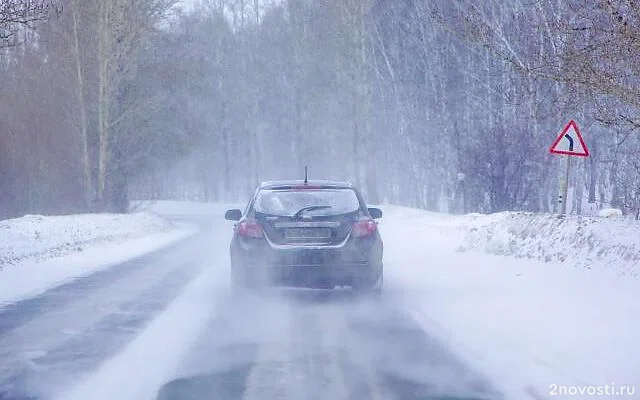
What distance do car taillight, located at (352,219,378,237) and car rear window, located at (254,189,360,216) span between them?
0.22 m

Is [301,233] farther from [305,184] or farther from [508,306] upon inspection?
[508,306]

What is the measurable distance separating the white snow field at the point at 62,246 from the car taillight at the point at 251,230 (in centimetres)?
349

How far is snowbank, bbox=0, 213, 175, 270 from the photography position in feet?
62.9

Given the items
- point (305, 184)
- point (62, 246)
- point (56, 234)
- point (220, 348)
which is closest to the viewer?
point (220, 348)

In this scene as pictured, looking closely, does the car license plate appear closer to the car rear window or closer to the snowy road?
the car rear window

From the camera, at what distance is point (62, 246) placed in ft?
70.0

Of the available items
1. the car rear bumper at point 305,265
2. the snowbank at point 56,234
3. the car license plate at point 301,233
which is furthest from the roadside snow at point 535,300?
the snowbank at point 56,234

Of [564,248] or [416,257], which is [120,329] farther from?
[416,257]

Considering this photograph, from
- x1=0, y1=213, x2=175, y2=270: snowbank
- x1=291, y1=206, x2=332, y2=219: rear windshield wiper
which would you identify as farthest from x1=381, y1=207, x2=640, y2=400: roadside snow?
x1=0, y1=213, x2=175, y2=270: snowbank

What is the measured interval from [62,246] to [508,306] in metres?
13.4

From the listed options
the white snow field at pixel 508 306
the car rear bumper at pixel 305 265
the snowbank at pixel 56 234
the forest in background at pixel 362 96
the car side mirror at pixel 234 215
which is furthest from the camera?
the snowbank at pixel 56 234

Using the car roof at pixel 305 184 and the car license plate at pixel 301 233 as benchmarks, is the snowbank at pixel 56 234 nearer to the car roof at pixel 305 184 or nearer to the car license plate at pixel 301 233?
the car roof at pixel 305 184

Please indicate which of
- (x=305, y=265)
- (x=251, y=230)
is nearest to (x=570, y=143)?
(x=305, y=265)

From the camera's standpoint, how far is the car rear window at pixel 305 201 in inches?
460
